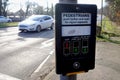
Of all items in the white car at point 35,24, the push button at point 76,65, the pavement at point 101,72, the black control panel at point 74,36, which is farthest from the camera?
the white car at point 35,24

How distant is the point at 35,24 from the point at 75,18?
20.5 meters

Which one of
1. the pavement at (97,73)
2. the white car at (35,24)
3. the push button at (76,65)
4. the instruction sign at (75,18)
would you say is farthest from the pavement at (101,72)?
the white car at (35,24)

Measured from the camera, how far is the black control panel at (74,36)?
231cm

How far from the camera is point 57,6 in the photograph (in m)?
2.27

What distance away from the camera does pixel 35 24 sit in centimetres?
2267

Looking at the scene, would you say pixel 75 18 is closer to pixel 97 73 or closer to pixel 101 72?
pixel 97 73

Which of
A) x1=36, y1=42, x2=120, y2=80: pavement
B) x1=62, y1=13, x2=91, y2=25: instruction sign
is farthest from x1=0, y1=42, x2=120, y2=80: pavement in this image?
x1=62, y1=13, x2=91, y2=25: instruction sign

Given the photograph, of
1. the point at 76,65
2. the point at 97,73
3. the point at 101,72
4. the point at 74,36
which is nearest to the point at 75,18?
the point at 74,36

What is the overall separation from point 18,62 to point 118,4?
1544 cm

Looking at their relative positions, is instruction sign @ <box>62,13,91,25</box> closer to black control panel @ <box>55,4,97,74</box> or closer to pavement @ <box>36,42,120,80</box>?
black control panel @ <box>55,4,97,74</box>

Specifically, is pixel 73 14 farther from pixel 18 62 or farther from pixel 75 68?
pixel 18 62

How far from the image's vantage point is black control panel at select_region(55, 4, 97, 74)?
231 cm

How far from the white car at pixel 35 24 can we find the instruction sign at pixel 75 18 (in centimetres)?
2014

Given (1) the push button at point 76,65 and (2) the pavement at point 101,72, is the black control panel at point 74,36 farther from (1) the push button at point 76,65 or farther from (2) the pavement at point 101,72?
(2) the pavement at point 101,72
